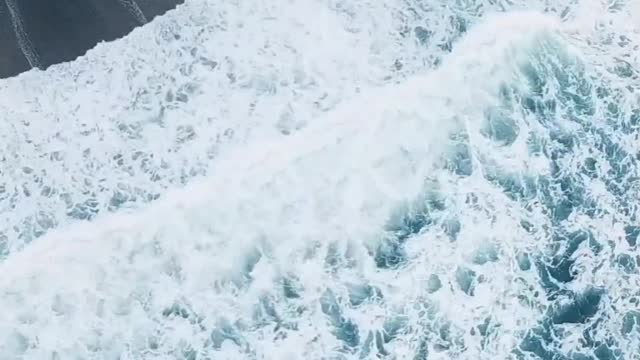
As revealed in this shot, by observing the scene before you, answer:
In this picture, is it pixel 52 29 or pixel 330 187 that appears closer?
pixel 330 187

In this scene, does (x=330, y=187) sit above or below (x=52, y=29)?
below

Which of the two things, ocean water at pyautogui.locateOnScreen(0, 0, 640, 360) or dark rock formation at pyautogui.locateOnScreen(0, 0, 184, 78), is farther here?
dark rock formation at pyautogui.locateOnScreen(0, 0, 184, 78)

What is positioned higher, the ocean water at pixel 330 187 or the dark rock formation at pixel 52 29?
the dark rock formation at pixel 52 29

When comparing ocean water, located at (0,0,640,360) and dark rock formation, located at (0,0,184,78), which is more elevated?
dark rock formation, located at (0,0,184,78)

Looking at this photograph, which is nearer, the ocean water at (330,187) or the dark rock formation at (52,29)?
the ocean water at (330,187)
